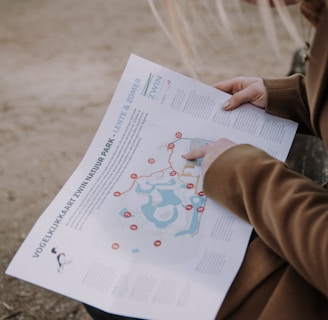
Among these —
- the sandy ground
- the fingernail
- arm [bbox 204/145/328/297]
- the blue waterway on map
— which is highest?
arm [bbox 204/145/328/297]

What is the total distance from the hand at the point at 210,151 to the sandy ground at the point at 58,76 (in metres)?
0.48

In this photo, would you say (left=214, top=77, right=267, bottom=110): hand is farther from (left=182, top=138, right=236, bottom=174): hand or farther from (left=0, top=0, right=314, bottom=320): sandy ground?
(left=0, top=0, right=314, bottom=320): sandy ground

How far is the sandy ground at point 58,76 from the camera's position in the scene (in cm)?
121

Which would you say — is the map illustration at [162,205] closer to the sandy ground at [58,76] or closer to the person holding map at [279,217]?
the person holding map at [279,217]

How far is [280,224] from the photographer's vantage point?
0.54m

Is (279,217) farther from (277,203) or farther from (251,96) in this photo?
(251,96)

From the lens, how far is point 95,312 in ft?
2.07

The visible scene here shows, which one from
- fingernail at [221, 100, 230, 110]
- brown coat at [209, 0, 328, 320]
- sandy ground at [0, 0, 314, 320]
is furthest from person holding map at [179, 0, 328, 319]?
sandy ground at [0, 0, 314, 320]

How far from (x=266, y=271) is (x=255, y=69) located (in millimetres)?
1224

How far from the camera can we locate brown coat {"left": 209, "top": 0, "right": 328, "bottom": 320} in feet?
1.72

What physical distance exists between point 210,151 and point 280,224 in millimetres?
150

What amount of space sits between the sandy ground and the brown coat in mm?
531

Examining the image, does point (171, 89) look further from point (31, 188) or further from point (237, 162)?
point (31, 188)

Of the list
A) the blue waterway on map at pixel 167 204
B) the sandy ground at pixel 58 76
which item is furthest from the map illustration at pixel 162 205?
the sandy ground at pixel 58 76
